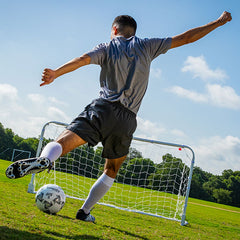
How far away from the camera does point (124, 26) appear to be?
10.1 feet

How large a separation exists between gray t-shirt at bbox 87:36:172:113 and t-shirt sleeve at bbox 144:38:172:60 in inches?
1.1

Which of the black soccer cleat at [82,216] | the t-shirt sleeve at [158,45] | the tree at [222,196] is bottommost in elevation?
the black soccer cleat at [82,216]

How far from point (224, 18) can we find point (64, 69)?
182 centimetres

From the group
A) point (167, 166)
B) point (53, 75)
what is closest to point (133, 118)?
point (53, 75)

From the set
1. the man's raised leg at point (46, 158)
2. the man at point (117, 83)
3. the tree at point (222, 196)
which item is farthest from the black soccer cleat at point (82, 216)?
the tree at point (222, 196)

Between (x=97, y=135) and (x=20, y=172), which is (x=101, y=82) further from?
(x=20, y=172)

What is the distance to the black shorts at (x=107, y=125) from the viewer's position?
2564mm

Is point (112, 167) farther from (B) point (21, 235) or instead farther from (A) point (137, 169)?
(A) point (137, 169)

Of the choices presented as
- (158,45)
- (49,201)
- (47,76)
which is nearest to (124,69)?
(158,45)

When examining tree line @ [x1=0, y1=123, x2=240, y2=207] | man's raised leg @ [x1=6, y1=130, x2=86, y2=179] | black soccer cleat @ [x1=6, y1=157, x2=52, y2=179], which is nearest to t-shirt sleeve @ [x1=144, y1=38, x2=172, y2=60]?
man's raised leg @ [x1=6, y1=130, x2=86, y2=179]

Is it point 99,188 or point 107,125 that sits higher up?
point 107,125

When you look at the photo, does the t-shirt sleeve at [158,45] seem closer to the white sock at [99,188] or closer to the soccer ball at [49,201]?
the white sock at [99,188]

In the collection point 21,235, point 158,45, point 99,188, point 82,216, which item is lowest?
point 21,235

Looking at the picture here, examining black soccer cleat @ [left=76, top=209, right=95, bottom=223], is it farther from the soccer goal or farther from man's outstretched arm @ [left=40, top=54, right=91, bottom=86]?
the soccer goal
